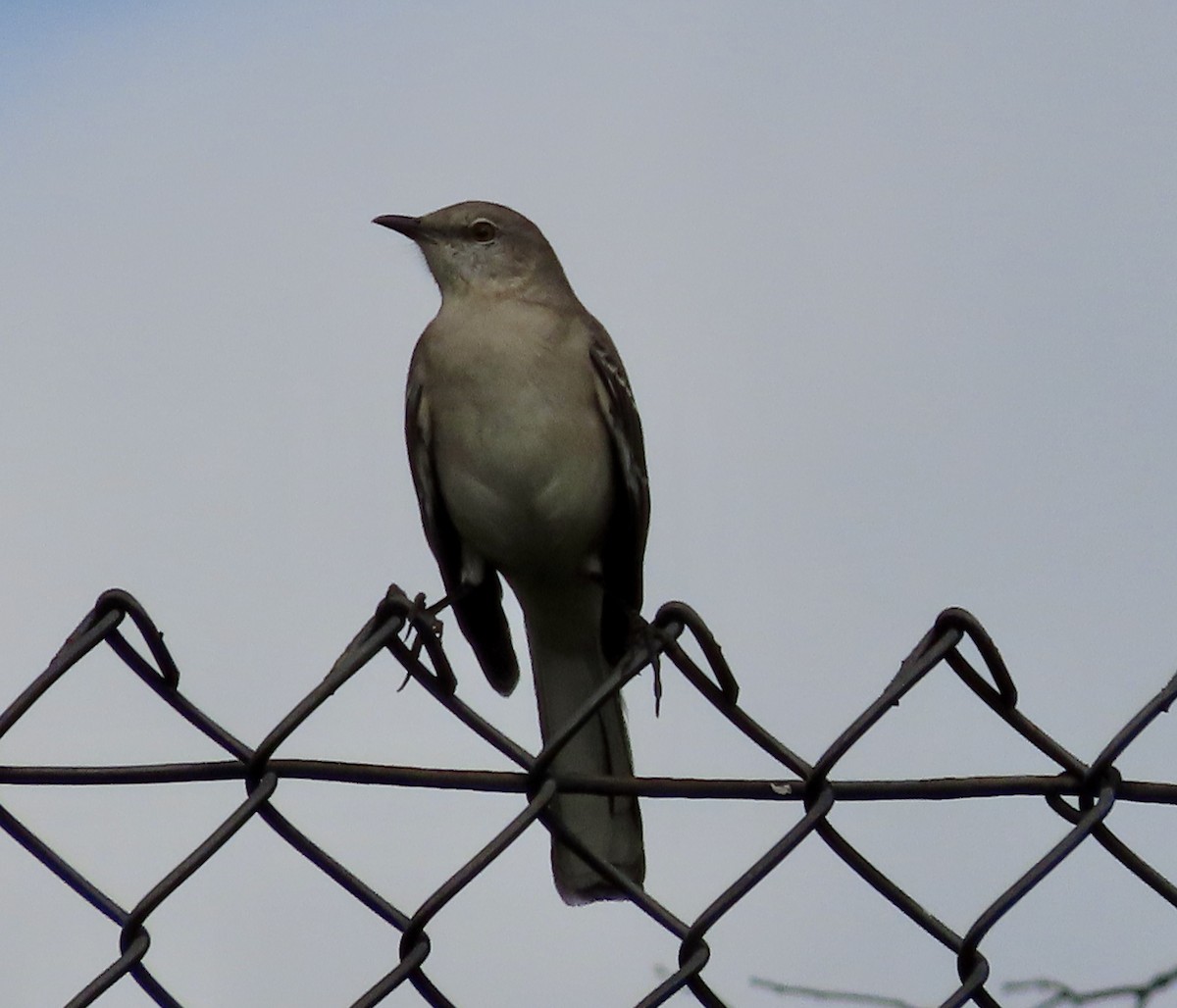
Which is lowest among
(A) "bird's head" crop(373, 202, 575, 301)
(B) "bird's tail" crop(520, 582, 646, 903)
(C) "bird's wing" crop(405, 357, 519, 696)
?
(B) "bird's tail" crop(520, 582, 646, 903)

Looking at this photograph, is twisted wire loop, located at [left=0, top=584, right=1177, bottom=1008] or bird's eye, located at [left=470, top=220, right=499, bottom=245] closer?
twisted wire loop, located at [left=0, top=584, right=1177, bottom=1008]

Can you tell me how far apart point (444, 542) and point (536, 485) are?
17.4 inches

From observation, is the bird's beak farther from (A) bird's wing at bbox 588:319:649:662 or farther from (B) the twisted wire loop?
(B) the twisted wire loop

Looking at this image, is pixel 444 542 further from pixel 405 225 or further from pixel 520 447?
pixel 405 225

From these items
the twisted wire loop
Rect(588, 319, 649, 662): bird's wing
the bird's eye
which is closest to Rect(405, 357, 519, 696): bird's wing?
Rect(588, 319, 649, 662): bird's wing

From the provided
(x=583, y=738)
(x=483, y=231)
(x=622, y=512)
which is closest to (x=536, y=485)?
(x=622, y=512)

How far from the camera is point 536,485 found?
5062 mm

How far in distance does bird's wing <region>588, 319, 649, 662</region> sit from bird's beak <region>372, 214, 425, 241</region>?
93cm

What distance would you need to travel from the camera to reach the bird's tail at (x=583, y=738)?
127 inches

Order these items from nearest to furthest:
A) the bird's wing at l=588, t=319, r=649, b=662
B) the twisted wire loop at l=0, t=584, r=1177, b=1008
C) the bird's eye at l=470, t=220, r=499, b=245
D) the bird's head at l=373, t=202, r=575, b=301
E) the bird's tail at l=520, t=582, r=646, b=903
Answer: the twisted wire loop at l=0, t=584, r=1177, b=1008, the bird's tail at l=520, t=582, r=646, b=903, the bird's wing at l=588, t=319, r=649, b=662, the bird's head at l=373, t=202, r=575, b=301, the bird's eye at l=470, t=220, r=499, b=245

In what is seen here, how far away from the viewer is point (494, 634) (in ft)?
17.1

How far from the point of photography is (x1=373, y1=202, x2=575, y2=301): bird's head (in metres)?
5.78

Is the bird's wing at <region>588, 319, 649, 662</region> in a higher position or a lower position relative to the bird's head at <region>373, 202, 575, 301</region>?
lower

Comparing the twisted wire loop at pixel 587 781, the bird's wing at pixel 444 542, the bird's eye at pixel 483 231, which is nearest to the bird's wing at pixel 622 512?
the bird's wing at pixel 444 542
